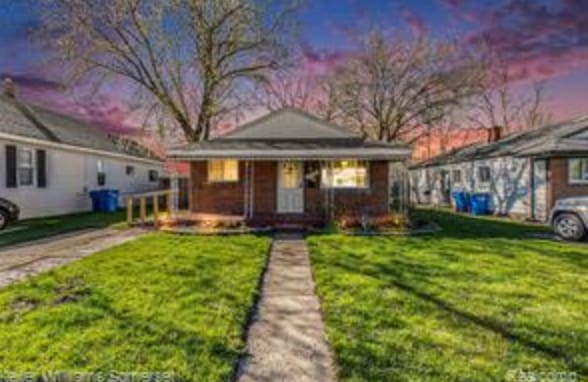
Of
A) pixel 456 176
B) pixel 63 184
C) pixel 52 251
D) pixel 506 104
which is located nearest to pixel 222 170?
pixel 52 251

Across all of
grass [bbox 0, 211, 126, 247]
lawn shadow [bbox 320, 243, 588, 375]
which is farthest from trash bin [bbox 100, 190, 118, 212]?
lawn shadow [bbox 320, 243, 588, 375]

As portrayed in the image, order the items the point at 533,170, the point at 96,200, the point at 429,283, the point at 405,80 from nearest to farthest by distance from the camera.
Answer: the point at 429,283 < the point at 533,170 < the point at 96,200 < the point at 405,80

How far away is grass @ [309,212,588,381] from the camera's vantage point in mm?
3771

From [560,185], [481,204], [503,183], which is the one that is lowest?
[481,204]

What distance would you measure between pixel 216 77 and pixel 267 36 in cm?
375

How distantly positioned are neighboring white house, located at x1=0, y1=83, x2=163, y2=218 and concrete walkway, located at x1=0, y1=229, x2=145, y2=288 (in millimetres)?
5138

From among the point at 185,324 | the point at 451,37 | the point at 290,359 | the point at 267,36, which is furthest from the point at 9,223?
the point at 451,37

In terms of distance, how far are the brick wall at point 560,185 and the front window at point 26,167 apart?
21346mm

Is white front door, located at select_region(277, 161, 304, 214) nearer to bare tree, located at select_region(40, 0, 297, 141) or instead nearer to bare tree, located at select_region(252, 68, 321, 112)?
bare tree, located at select_region(40, 0, 297, 141)

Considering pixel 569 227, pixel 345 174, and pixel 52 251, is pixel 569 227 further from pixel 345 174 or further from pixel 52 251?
pixel 52 251

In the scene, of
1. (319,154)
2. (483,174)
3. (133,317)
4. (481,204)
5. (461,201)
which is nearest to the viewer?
(133,317)

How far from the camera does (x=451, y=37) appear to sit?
31.0 m

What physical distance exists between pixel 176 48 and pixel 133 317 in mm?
20894

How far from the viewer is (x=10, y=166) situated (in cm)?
1547
